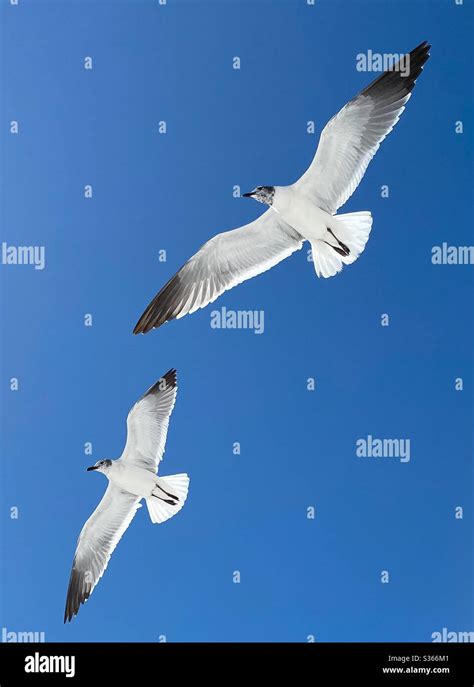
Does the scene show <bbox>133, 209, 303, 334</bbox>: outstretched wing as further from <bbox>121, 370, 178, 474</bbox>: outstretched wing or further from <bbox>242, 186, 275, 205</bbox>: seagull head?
<bbox>121, 370, 178, 474</bbox>: outstretched wing

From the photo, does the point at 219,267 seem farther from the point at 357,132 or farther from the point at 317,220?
the point at 357,132

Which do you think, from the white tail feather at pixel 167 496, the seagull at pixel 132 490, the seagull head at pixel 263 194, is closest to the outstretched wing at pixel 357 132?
the seagull head at pixel 263 194

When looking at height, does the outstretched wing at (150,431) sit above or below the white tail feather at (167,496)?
above

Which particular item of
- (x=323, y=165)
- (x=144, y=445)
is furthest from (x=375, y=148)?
(x=144, y=445)

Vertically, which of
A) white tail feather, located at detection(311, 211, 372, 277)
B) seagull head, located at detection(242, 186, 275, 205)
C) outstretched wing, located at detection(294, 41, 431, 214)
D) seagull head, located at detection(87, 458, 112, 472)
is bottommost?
seagull head, located at detection(87, 458, 112, 472)

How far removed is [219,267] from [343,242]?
70 cm

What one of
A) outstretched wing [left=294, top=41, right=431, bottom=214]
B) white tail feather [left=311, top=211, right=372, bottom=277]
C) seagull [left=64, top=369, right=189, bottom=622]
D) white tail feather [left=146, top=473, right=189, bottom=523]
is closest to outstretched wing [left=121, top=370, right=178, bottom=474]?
seagull [left=64, top=369, right=189, bottom=622]

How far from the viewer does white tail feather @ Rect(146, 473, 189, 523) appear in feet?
13.9

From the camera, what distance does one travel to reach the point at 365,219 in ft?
12.1

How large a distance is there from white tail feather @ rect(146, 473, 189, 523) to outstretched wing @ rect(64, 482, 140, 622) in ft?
0.56

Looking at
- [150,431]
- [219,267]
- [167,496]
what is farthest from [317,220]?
[167,496]

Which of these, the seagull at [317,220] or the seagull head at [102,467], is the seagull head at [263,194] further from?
the seagull head at [102,467]

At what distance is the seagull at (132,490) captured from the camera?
169 inches
